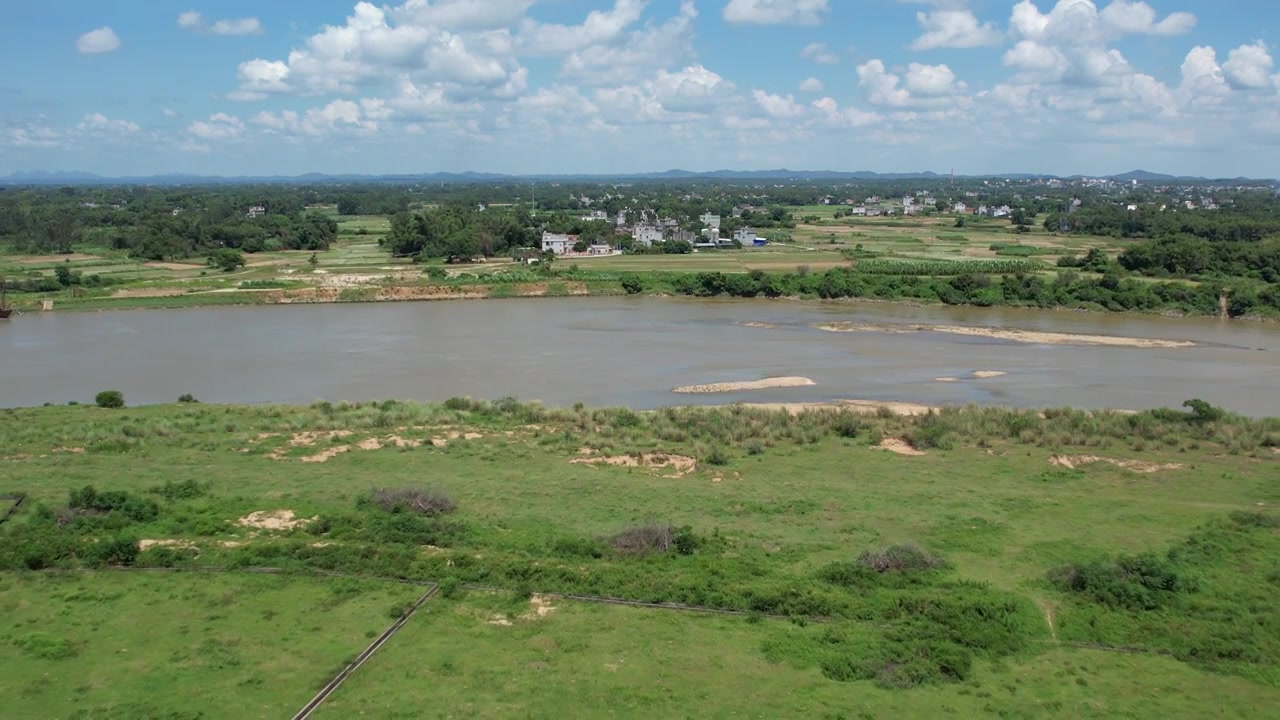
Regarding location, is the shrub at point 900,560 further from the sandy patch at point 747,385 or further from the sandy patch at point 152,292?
the sandy patch at point 152,292

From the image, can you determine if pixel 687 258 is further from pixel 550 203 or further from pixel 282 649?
pixel 550 203

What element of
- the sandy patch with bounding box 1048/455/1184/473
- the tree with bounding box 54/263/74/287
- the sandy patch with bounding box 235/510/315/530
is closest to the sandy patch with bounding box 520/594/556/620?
the sandy patch with bounding box 235/510/315/530

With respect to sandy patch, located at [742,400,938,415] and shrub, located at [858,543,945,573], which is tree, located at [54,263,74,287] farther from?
shrub, located at [858,543,945,573]

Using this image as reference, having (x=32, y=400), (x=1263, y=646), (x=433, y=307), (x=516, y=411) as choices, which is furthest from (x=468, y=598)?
(x=433, y=307)

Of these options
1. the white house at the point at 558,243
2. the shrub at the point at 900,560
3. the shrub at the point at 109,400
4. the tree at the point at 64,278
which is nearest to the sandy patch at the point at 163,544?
the shrub at the point at 900,560

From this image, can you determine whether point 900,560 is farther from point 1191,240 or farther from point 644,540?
point 1191,240

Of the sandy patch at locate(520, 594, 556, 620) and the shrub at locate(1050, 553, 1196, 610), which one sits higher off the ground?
the shrub at locate(1050, 553, 1196, 610)

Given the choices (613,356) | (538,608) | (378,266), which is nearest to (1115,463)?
(538,608)
